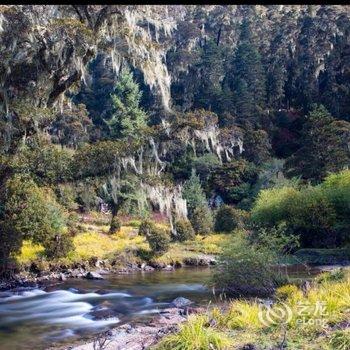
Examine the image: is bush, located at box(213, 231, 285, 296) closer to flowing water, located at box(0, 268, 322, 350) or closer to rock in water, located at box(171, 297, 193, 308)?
flowing water, located at box(0, 268, 322, 350)

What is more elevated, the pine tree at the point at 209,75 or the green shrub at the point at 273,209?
the pine tree at the point at 209,75

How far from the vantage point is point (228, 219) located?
1422 inches

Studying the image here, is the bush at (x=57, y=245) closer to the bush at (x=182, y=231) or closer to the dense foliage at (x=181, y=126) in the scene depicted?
the dense foliage at (x=181, y=126)

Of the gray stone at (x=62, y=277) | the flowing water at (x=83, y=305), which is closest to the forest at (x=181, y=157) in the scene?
the gray stone at (x=62, y=277)

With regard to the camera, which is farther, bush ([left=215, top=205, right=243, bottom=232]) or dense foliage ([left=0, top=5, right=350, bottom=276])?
bush ([left=215, top=205, right=243, bottom=232])

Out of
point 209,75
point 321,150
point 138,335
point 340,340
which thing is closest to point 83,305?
point 138,335

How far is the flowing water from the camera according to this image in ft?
45.8

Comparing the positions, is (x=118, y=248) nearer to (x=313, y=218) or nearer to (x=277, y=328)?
(x=313, y=218)

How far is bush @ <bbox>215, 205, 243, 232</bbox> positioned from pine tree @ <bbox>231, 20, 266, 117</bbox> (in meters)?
19.9

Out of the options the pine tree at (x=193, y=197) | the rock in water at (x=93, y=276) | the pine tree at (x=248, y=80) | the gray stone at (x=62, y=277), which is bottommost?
the rock in water at (x=93, y=276)

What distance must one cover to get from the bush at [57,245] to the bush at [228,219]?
14.5 meters

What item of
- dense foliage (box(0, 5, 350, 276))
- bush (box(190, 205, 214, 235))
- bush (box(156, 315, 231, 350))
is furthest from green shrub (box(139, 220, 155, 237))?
bush (box(156, 315, 231, 350))

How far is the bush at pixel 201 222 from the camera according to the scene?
1431 inches

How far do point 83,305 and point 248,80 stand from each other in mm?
44506
